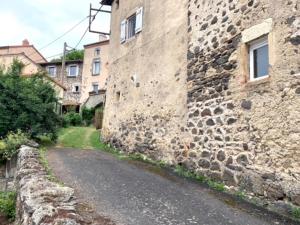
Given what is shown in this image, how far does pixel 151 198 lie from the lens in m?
6.22

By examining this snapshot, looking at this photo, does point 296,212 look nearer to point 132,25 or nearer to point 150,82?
point 150,82

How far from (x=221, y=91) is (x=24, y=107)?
9.59 metres

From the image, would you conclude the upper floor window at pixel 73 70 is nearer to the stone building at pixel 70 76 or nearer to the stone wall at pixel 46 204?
the stone building at pixel 70 76

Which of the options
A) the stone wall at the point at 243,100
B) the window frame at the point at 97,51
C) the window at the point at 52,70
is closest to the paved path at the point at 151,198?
the stone wall at the point at 243,100

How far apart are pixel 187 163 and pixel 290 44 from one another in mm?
3957

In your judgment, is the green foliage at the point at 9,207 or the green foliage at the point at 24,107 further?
the green foliage at the point at 24,107

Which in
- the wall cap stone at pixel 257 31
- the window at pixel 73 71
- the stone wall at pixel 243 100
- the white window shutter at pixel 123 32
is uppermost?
the window at pixel 73 71

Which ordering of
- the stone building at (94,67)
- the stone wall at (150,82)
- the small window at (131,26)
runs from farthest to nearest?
1. the stone building at (94,67)
2. the small window at (131,26)
3. the stone wall at (150,82)

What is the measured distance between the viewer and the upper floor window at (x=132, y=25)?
42.3 ft

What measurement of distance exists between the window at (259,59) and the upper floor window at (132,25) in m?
6.30

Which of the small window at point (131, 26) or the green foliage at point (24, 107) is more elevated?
the small window at point (131, 26)

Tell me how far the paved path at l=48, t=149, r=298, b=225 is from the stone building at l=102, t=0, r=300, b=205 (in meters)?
0.75

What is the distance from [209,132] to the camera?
318 inches

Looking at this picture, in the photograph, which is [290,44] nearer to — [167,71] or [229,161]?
[229,161]
